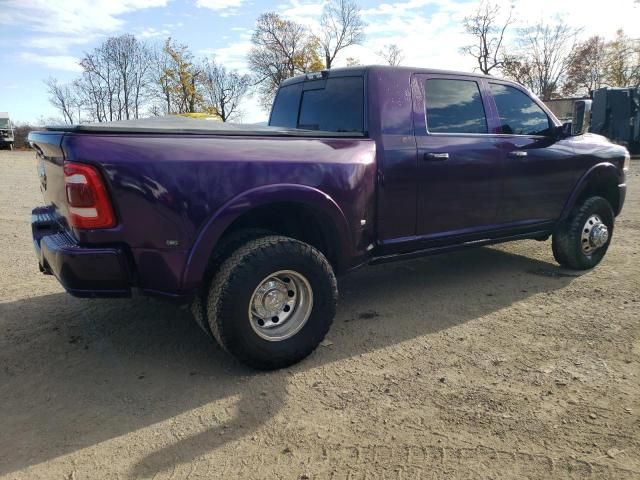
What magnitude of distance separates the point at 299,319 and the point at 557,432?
1.56 m

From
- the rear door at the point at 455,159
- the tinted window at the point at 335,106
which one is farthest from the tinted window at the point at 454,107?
the tinted window at the point at 335,106

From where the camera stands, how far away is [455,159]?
402 cm

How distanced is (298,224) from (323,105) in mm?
1226

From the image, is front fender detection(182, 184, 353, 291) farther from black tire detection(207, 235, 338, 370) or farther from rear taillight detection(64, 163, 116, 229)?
rear taillight detection(64, 163, 116, 229)

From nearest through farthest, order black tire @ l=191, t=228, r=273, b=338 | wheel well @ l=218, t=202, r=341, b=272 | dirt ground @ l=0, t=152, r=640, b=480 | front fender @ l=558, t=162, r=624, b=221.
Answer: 1. dirt ground @ l=0, t=152, r=640, b=480
2. black tire @ l=191, t=228, r=273, b=338
3. wheel well @ l=218, t=202, r=341, b=272
4. front fender @ l=558, t=162, r=624, b=221

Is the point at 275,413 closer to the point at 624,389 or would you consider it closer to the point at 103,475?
the point at 103,475

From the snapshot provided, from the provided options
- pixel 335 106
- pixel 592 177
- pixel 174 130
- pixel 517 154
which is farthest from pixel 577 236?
pixel 174 130

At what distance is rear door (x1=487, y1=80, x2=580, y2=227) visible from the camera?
446cm

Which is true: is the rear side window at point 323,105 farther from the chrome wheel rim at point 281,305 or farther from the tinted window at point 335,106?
the chrome wheel rim at point 281,305

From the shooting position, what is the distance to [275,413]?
8.91 feet

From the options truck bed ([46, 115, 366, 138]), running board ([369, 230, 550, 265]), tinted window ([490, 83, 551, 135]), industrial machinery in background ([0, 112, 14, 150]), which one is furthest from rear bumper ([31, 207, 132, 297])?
industrial machinery in background ([0, 112, 14, 150])

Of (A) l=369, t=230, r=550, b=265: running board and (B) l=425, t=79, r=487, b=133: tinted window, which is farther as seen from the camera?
(B) l=425, t=79, r=487, b=133: tinted window

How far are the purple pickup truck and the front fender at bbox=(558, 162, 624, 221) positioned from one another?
31 mm

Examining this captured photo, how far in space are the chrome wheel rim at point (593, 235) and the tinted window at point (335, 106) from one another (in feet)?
9.26
